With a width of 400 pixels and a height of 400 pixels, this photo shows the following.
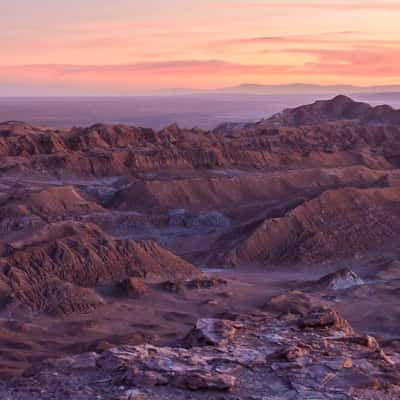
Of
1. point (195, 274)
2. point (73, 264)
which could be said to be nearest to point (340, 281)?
point (195, 274)

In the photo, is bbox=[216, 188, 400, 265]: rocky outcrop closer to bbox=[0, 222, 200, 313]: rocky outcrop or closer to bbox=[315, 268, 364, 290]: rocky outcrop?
bbox=[315, 268, 364, 290]: rocky outcrop

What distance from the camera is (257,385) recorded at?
391 inches

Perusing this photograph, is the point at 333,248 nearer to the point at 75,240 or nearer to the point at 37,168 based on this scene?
the point at 75,240

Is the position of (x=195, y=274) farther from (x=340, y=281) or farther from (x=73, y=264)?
(x=340, y=281)

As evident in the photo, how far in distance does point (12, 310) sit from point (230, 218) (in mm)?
16931

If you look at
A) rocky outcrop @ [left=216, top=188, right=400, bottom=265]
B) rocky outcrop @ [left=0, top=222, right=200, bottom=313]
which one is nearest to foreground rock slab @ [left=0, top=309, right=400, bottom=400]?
rocky outcrop @ [left=0, top=222, right=200, bottom=313]

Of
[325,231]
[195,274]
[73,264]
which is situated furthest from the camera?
[325,231]

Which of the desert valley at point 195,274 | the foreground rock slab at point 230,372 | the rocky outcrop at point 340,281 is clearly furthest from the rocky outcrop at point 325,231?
the foreground rock slab at point 230,372

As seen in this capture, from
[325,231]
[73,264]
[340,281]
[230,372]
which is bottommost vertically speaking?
[340,281]

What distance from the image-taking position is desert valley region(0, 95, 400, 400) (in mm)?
10289

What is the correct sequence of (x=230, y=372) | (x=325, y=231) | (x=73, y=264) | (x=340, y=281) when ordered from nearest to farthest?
(x=230, y=372) < (x=73, y=264) < (x=340, y=281) < (x=325, y=231)

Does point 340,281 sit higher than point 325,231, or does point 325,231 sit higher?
point 325,231

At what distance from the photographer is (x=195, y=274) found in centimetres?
2200

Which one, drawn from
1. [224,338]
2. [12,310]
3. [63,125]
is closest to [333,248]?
[12,310]
